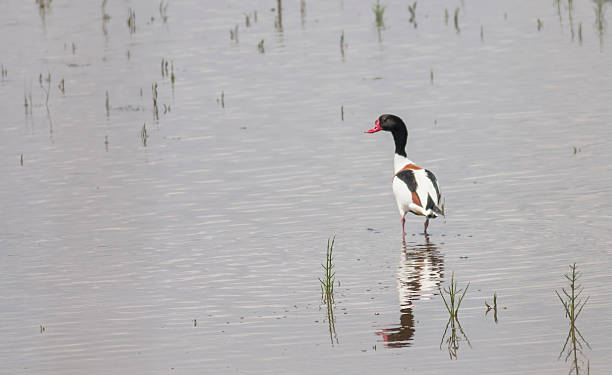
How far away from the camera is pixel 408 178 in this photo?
1300 centimetres

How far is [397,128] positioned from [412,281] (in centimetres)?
418

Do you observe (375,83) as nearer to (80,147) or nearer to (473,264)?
(80,147)

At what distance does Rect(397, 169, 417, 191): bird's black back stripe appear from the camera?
12724mm

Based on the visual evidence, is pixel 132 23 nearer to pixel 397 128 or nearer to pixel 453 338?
pixel 397 128

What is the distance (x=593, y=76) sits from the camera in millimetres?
21000

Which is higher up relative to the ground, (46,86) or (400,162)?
(46,86)

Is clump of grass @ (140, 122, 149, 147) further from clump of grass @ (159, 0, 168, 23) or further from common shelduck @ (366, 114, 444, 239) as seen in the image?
clump of grass @ (159, 0, 168, 23)

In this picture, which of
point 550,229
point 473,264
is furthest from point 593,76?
point 473,264

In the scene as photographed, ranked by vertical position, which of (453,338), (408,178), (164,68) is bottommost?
(453,338)

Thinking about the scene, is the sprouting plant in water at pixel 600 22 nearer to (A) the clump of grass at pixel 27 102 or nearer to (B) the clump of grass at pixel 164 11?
(B) the clump of grass at pixel 164 11

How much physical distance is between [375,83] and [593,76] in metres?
3.63

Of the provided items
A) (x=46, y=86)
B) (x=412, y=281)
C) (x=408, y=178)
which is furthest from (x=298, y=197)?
(x=46, y=86)

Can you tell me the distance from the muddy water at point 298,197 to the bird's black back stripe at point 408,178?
0.48 m

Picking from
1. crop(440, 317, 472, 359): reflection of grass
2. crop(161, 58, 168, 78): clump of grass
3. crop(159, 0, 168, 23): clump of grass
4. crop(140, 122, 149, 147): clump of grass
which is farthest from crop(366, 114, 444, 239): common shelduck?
crop(159, 0, 168, 23): clump of grass
